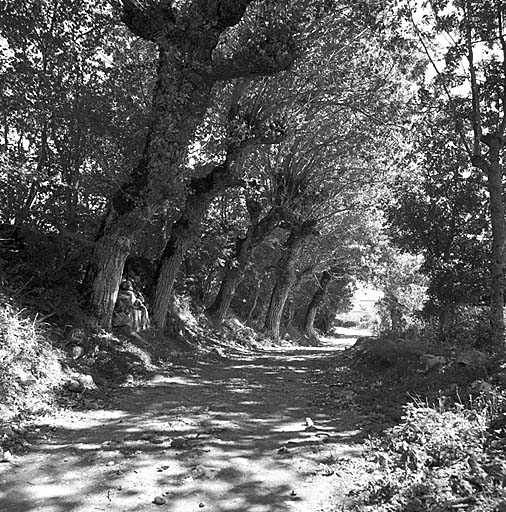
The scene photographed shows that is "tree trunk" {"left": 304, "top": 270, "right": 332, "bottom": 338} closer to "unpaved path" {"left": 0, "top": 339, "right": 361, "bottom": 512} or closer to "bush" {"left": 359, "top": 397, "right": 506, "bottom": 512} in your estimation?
"unpaved path" {"left": 0, "top": 339, "right": 361, "bottom": 512}

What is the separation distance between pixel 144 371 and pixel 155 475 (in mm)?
5368

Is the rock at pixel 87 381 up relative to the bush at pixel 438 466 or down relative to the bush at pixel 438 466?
down

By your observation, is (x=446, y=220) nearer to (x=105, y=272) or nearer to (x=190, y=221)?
(x=190, y=221)

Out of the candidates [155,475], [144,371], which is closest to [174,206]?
[144,371]

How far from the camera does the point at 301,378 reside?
10.5 meters

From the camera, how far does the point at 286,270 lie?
74.6 feet

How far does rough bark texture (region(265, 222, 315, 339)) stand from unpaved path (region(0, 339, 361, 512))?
13534 mm

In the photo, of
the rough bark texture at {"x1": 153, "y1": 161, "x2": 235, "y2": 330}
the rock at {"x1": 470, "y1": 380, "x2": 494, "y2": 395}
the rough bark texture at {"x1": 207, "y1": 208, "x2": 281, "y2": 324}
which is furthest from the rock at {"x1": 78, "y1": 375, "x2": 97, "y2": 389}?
the rough bark texture at {"x1": 207, "y1": 208, "x2": 281, "y2": 324}

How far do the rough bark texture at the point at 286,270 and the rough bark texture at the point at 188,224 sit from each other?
7540mm

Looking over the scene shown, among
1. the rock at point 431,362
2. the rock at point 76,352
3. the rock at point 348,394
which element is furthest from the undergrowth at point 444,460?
the rock at point 76,352

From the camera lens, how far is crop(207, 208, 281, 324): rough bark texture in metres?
18.0

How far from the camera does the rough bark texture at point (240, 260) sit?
18000 mm

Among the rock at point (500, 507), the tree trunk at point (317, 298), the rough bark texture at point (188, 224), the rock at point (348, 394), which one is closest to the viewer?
the rock at point (500, 507)

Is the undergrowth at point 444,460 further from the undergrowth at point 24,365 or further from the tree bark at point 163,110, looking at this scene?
the tree bark at point 163,110
